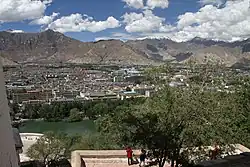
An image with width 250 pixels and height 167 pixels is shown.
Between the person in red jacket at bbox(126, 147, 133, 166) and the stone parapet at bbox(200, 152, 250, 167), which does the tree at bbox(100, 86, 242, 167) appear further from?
the stone parapet at bbox(200, 152, 250, 167)

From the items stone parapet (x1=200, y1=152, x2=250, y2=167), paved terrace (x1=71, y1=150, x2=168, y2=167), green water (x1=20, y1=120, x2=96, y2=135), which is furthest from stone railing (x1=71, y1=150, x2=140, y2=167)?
green water (x1=20, y1=120, x2=96, y2=135)

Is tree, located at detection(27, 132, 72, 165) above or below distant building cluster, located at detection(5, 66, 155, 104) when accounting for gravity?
above

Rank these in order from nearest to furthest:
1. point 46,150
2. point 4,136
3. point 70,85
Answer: point 4,136, point 46,150, point 70,85

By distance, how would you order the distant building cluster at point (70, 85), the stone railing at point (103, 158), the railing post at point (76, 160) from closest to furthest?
the railing post at point (76, 160) < the stone railing at point (103, 158) < the distant building cluster at point (70, 85)

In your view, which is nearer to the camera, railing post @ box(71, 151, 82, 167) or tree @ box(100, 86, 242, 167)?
tree @ box(100, 86, 242, 167)

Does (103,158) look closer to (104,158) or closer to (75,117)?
(104,158)

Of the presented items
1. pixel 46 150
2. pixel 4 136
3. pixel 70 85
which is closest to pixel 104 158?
pixel 4 136

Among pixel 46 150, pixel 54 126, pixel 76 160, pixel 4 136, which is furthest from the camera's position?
pixel 54 126

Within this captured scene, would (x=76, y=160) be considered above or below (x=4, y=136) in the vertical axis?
below

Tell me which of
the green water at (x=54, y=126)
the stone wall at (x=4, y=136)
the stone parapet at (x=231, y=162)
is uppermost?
the stone wall at (x=4, y=136)

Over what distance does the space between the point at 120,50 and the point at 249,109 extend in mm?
185255

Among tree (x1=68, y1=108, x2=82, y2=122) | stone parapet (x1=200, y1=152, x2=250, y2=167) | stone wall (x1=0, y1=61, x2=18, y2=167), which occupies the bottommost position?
tree (x1=68, y1=108, x2=82, y2=122)

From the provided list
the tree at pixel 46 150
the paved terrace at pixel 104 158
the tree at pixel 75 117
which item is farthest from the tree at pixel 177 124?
the tree at pixel 75 117

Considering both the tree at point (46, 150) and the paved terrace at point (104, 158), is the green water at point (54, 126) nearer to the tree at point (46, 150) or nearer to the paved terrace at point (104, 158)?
the tree at point (46, 150)
